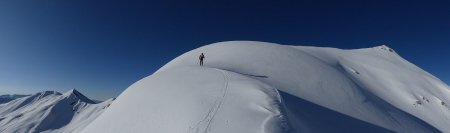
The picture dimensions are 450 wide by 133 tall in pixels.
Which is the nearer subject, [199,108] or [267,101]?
[199,108]

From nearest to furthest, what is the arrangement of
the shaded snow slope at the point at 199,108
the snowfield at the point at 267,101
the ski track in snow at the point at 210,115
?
the ski track in snow at the point at 210,115, the shaded snow slope at the point at 199,108, the snowfield at the point at 267,101

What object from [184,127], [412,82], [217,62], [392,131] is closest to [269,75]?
[217,62]

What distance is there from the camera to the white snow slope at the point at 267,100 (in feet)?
57.3

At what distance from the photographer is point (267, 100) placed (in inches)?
751

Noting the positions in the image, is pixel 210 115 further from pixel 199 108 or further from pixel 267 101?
pixel 267 101

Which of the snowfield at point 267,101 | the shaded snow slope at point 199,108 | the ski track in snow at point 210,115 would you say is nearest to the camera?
the ski track in snow at point 210,115

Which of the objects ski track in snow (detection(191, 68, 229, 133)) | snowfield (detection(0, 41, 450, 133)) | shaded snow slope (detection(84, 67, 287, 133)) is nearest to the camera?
ski track in snow (detection(191, 68, 229, 133))

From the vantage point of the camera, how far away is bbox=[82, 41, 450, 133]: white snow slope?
17.5 meters

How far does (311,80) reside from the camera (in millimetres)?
32906

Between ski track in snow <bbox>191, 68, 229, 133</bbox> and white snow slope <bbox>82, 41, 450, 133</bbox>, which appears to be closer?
ski track in snow <bbox>191, 68, 229, 133</bbox>

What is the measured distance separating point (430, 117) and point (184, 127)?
123 ft

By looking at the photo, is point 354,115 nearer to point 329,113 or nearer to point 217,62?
point 329,113

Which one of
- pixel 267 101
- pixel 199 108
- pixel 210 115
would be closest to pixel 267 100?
pixel 267 101

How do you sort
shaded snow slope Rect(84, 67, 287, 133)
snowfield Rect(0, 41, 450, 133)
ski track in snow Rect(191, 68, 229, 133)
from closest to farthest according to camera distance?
ski track in snow Rect(191, 68, 229, 133)
shaded snow slope Rect(84, 67, 287, 133)
snowfield Rect(0, 41, 450, 133)
